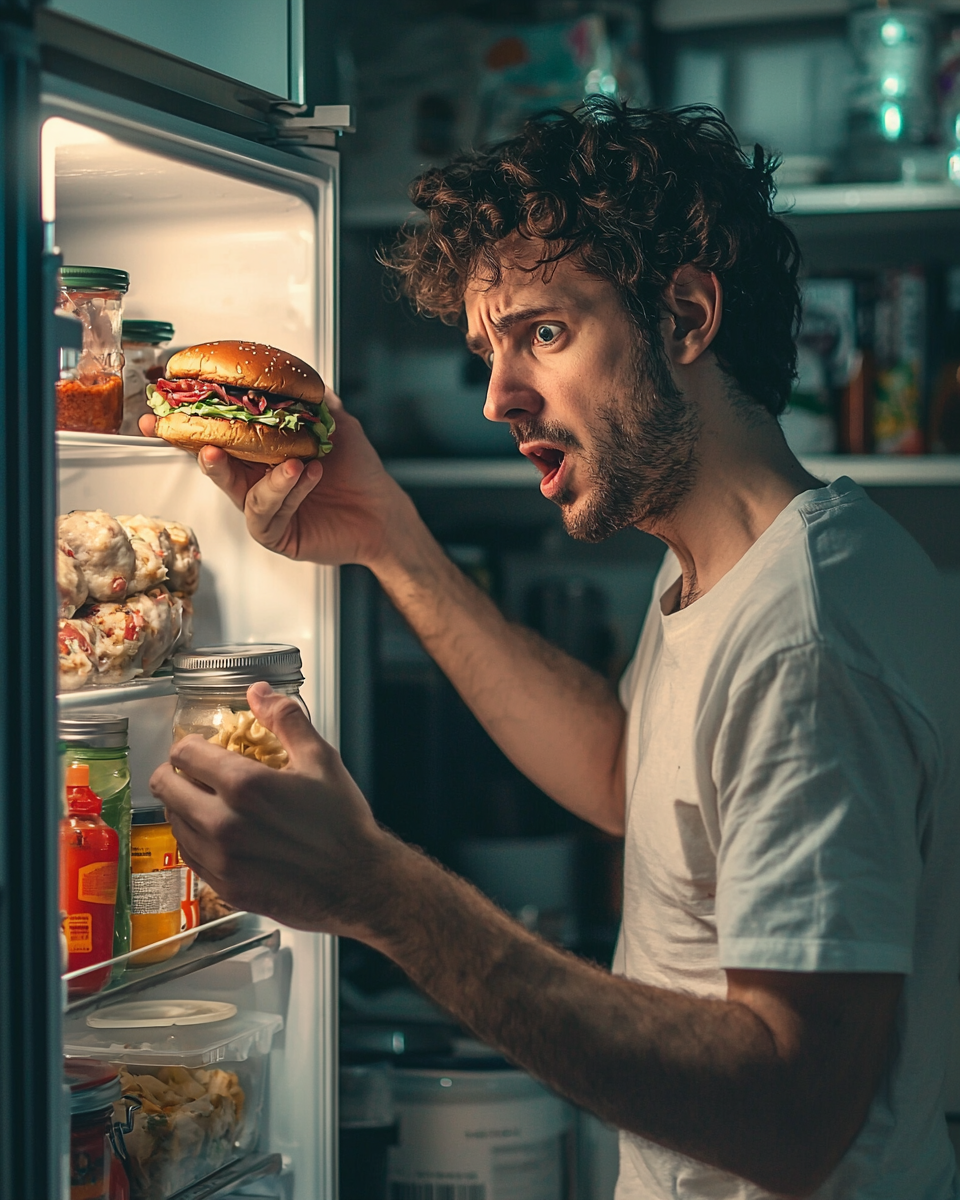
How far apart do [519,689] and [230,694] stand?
1.38 ft

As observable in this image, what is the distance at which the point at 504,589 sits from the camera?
6.63 ft

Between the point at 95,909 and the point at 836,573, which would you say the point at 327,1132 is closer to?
the point at 95,909

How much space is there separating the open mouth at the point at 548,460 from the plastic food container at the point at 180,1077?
2.07 feet

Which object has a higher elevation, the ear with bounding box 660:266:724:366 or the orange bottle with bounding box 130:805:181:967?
the ear with bounding box 660:266:724:366

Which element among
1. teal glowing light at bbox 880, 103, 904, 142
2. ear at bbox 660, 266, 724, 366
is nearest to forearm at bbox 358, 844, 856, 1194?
ear at bbox 660, 266, 724, 366

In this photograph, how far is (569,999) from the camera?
93 centimetres

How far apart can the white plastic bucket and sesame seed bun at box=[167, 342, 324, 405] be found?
2.90 ft

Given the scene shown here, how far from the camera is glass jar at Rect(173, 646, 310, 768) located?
3.68 ft

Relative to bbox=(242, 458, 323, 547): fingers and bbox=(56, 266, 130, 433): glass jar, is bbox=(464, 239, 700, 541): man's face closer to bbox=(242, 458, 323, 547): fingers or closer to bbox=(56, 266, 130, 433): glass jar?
bbox=(242, 458, 323, 547): fingers

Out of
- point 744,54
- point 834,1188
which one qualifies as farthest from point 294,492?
point 744,54

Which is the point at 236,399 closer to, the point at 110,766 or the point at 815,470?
the point at 110,766

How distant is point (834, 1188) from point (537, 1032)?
0.32m

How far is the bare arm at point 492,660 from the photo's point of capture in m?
1.36

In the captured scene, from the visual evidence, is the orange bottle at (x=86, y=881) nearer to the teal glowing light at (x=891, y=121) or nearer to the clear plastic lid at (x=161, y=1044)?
the clear plastic lid at (x=161, y=1044)
